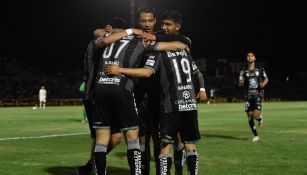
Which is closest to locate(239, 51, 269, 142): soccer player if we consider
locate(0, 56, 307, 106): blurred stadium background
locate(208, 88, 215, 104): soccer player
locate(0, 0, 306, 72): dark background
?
locate(0, 0, 306, 72): dark background

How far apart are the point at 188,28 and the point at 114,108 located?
69382mm

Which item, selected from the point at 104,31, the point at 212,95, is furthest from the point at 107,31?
the point at 212,95

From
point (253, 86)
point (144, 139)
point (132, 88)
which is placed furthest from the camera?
point (253, 86)

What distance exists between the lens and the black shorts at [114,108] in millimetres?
6832

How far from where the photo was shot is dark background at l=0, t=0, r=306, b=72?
62.5 meters

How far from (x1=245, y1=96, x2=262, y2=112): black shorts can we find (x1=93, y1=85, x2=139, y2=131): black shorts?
952 centimetres

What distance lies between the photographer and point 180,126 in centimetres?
711

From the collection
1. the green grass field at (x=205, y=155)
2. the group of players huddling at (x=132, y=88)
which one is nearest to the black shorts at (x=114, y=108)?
the group of players huddling at (x=132, y=88)

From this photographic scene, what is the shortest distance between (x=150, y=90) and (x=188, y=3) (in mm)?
66848

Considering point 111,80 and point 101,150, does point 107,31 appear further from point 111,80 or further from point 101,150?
point 101,150

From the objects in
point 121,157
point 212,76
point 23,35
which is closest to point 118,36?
point 121,157

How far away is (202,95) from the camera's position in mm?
7703

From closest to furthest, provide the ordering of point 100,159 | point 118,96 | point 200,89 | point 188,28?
1. point 118,96
2. point 100,159
3. point 200,89
4. point 188,28

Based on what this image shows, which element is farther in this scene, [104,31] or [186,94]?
[104,31]
